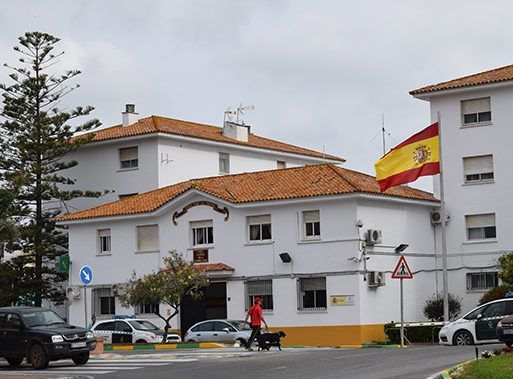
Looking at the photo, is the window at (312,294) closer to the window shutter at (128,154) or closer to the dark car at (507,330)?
the window shutter at (128,154)

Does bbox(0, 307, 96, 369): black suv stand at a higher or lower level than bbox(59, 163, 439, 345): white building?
lower

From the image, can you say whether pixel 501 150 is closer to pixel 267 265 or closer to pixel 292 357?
pixel 267 265

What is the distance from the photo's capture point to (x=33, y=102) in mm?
59625

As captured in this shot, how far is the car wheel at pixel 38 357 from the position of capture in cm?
2789

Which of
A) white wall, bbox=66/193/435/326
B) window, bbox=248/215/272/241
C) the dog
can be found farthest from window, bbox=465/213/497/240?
the dog

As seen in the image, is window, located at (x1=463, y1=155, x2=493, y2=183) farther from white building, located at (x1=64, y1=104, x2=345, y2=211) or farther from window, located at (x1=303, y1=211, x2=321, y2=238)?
white building, located at (x1=64, y1=104, x2=345, y2=211)

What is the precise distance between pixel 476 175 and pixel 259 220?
10151mm

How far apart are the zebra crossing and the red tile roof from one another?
1114 inches

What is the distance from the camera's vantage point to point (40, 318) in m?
29.4

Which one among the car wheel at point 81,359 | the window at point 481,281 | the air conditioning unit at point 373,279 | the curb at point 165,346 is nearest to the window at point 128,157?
the air conditioning unit at point 373,279

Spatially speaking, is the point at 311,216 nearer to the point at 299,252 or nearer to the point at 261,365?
the point at 299,252

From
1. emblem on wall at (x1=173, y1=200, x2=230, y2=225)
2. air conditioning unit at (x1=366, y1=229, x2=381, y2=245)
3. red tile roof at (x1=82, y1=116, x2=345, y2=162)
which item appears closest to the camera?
air conditioning unit at (x1=366, y1=229, x2=381, y2=245)

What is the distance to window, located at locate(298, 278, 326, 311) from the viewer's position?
44094 mm

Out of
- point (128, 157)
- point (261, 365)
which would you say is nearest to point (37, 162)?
point (128, 157)
